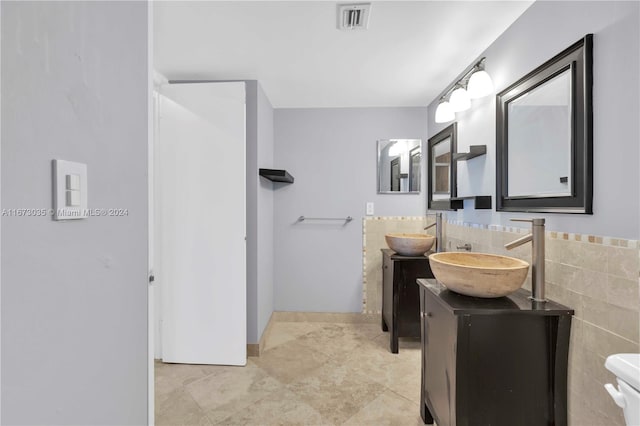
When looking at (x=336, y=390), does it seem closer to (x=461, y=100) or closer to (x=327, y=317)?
(x=327, y=317)

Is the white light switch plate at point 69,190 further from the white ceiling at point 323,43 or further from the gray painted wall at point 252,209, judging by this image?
the gray painted wall at point 252,209

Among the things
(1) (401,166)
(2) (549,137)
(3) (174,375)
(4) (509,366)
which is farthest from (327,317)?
(2) (549,137)

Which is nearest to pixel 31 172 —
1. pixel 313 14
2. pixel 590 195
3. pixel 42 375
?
pixel 42 375

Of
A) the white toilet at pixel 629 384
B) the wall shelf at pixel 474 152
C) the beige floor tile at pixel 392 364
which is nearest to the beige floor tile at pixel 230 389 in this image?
the beige floor tile at pixel 392 364

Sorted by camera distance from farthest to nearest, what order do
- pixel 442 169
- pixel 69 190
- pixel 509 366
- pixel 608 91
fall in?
pixel 442 169
pixel 509 366
pixel 608 91
pixel 69 190

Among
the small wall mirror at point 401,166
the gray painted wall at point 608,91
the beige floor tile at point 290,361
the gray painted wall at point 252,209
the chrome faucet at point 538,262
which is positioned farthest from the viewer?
the small wall mirror at point 401,166

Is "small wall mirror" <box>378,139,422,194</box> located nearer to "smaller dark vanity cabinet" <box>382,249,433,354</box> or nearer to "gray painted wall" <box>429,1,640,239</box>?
"smaller dark vanity cabinet" <box>382,249,433,354</box>

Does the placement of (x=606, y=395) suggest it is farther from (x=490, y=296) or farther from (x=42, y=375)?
(x=42, y=375)

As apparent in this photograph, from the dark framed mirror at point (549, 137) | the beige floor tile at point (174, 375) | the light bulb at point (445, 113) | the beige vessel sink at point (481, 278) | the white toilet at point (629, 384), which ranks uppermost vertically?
the light bulb at point (445, 113)

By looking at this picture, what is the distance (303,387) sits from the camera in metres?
1.97

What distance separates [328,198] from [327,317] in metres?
1.26

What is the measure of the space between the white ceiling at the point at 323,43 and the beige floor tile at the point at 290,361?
2.28 m

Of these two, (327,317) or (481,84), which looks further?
(327,317)

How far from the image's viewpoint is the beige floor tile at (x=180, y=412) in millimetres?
1676
